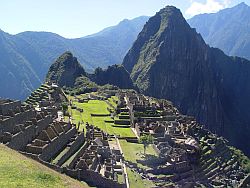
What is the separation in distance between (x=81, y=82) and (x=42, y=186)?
137 m

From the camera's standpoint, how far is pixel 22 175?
112 feet

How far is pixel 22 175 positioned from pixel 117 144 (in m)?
36.7

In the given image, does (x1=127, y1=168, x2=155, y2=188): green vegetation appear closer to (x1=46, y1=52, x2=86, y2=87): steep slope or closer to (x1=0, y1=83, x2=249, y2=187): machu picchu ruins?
(x1=0, y1=83, x2=249, y2=187): machu picchu ruins

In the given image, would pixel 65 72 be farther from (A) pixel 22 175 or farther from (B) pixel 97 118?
(A) pixel 22 175

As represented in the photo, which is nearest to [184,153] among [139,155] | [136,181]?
[139,155]

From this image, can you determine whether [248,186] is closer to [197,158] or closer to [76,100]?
[197,158]

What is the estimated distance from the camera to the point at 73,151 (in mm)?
54188

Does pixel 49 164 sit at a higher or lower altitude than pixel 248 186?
higher

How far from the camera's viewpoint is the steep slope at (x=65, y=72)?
17680 cm

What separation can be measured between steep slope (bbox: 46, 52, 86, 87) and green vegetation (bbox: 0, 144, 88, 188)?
135 m

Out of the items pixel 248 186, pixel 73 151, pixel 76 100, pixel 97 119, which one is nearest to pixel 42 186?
pixel 73 151

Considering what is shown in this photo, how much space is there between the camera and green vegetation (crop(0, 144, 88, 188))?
105ft

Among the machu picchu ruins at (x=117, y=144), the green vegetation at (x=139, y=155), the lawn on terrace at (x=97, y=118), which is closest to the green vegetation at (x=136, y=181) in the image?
the machu picchu ruins at (x=117, y=144)

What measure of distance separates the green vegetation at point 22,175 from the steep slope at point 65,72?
135m
